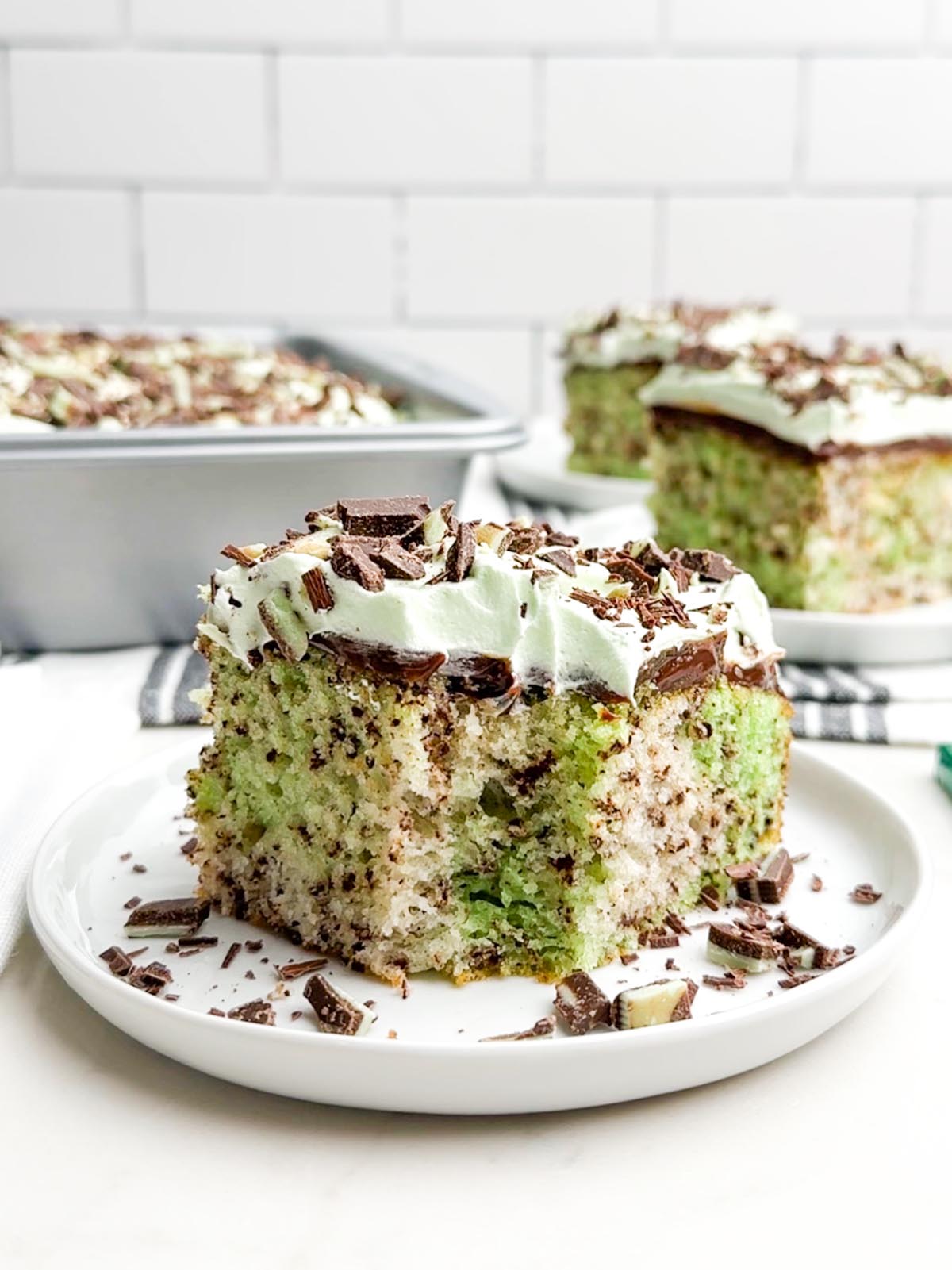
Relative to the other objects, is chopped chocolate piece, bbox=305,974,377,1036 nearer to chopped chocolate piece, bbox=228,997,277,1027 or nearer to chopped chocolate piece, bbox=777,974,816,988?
chopped chocolate piece, bbox=228,997,277,1027

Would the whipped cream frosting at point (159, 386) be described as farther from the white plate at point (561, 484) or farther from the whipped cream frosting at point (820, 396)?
the whipped cream frosting at point (820, 396)

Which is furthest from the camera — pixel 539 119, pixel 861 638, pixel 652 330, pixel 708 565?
pixel 539 119

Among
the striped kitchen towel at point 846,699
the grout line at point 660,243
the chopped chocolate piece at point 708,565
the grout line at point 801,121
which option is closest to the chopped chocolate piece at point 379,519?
the chopped chocolate piece at point 708,565

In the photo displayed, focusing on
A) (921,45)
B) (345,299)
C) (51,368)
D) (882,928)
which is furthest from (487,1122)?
(921,45)

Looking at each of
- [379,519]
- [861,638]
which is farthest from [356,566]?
[861,638]

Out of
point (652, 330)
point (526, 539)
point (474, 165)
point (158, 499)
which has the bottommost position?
→ point (158, 499)

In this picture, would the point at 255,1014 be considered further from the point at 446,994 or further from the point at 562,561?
the point at 562,561

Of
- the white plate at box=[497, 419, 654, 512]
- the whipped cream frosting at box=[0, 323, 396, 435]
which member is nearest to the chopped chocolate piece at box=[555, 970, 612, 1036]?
the whipped cream frosting at box=[0, 323, 396, 435]
